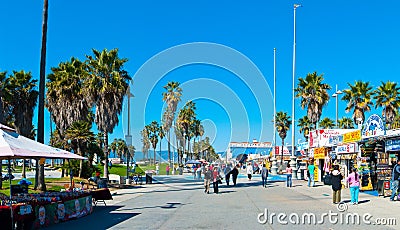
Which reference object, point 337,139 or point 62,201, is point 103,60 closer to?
point 337,139

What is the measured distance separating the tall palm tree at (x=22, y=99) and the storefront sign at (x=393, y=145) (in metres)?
31.6

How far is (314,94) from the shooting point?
48.6 m

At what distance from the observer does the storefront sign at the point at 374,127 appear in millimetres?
22781

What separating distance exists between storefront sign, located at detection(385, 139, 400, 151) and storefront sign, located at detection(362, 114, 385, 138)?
83cm

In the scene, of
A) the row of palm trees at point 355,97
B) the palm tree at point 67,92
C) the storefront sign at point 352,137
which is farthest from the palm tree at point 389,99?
the palm tree at point 67,92

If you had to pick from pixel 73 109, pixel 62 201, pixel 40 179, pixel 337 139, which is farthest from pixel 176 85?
pixel 62 201

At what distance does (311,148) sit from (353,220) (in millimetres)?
24925

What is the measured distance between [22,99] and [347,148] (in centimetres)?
2917

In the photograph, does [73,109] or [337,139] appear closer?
[337,139]

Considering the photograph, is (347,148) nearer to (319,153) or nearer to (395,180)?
(319,153)

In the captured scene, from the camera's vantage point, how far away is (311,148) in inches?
1468

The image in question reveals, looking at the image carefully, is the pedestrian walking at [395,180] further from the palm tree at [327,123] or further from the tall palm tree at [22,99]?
the palm tree at [327,123]

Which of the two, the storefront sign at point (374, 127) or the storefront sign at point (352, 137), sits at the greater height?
the storefront sign at point (374, 127)

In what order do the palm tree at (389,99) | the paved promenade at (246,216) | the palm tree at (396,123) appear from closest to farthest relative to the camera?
the paved promenade at (246,216), the palm tree at (396,123), the palm tree at (389,99)
